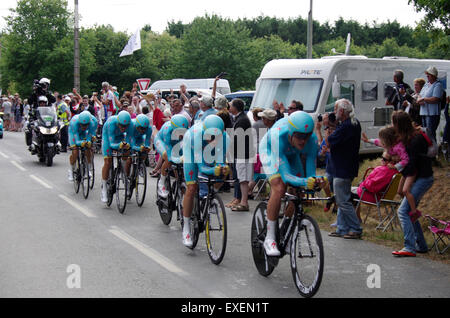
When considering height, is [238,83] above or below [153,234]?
above

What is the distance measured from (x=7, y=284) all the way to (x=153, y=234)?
3.33 m

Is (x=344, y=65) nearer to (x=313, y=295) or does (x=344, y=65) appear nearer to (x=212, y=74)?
(x=313, y=295)

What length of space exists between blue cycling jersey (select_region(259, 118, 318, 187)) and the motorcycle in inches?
554

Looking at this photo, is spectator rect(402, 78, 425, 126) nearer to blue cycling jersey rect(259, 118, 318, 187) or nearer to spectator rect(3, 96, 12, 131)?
blue cycling jersey rect(259, 118, 318, 187)

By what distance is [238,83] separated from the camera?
62062 millimetres

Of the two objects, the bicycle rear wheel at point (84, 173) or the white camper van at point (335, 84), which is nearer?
the bicycle rear wheel at point (84, 173)

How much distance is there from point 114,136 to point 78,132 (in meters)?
2.08

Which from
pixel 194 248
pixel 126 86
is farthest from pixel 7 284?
pixel 126 86

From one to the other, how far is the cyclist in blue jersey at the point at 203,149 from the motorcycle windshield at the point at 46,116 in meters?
13.3

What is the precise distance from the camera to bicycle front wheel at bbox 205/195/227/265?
8.09 m

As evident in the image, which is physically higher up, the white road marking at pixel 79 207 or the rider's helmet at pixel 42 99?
the rider's helmet at pixel 42 99

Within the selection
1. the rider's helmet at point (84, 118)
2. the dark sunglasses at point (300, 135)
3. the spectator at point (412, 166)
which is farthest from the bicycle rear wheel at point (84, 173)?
the dark sunglasses at point (300, 135)

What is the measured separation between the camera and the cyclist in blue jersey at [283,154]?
7039mm

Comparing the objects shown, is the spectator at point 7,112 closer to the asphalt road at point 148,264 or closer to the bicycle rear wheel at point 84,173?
the bicycle rear wheel at point 84,173
